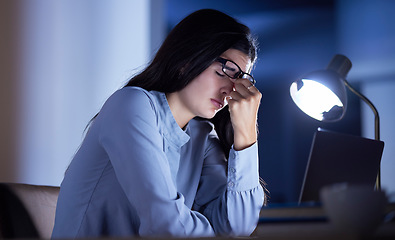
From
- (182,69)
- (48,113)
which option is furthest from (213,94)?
(48,113)

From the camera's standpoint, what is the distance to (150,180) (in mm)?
1030

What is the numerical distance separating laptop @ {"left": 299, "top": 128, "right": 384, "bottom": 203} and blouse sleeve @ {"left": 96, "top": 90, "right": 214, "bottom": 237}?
A: 294 millimetres

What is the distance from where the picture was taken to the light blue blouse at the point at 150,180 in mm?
1033

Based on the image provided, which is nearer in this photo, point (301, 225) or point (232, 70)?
point (301, 225)

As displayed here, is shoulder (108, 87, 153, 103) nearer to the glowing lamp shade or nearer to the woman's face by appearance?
the woman's face

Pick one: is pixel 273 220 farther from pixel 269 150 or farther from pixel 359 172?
pixel 269 150

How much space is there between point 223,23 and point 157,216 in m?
0.74

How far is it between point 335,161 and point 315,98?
14.9 inches

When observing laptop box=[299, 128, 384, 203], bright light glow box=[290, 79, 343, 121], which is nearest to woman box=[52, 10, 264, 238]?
bright light glow box=[290, 79, 343, 121]

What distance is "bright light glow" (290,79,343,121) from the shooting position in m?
1.42

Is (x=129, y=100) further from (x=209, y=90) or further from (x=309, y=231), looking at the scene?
(x=309, y=231)

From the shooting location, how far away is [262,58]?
14.3 feet

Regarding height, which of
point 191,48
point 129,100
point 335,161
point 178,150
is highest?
point 191,48

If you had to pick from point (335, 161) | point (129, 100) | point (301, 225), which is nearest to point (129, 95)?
point (129, 100)
